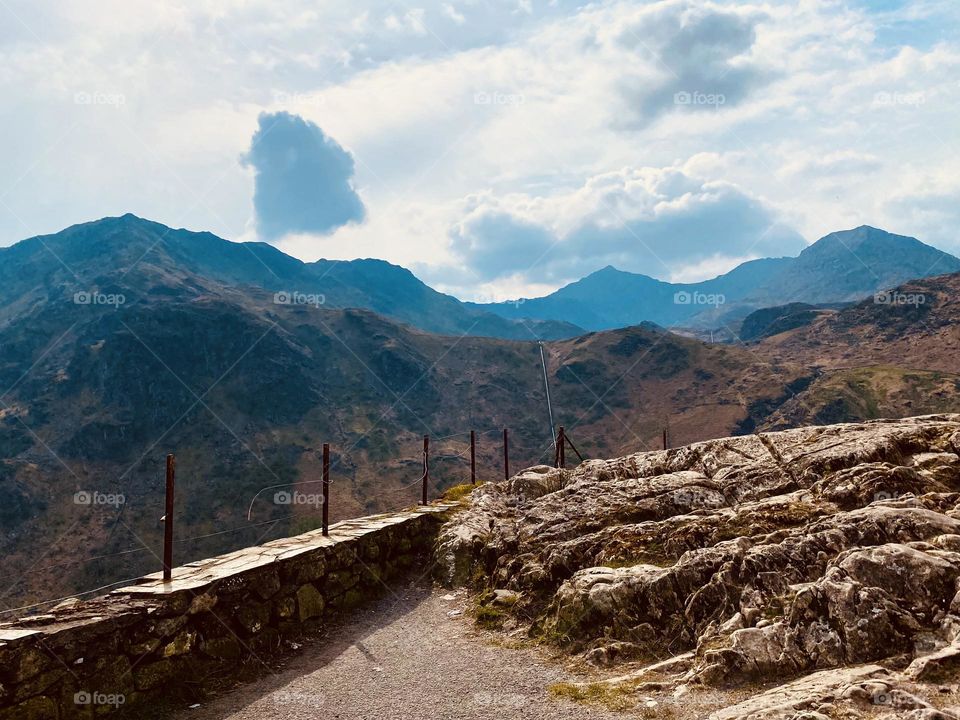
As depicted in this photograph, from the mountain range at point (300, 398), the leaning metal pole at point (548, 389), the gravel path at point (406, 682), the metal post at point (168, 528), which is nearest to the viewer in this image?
the gravel path at point (406, 682)

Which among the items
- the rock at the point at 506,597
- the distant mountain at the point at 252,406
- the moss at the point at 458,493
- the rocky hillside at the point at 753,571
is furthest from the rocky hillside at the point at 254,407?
the rock at the point at 506,597

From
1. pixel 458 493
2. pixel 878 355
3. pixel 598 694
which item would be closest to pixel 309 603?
pixel 598 694

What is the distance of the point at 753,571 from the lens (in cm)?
903

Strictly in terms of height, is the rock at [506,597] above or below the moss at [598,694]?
below

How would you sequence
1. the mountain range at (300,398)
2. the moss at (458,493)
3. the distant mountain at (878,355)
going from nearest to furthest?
the moss at (458,493) < the mountain range at (300,398) < the distant mountain at (878,355)

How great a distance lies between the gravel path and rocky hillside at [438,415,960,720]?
25.6 inches

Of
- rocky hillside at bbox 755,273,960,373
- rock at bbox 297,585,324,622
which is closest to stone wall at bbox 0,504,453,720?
rock at bbox 297,585,324,622

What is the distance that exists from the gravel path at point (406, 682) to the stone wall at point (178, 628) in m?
0.61

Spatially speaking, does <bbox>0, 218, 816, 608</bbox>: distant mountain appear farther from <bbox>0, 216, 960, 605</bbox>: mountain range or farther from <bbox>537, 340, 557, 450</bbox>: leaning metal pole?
<bbox>537, 340, 557, 450</bbox>: leaning metal pole

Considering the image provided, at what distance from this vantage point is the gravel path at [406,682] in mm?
7770

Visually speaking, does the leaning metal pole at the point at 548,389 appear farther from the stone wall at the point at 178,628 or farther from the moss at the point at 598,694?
the moss at the point at 598,694

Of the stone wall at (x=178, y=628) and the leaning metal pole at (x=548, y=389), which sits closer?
the stone wall at (x=178, y=628)

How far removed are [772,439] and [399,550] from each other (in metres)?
8.86

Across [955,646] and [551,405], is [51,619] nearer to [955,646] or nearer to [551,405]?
[955,646]
